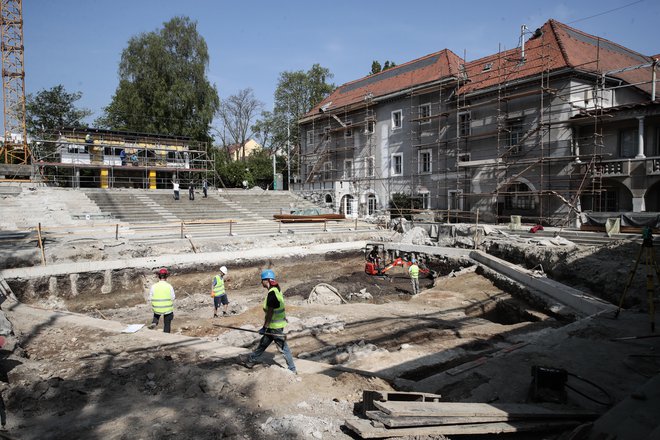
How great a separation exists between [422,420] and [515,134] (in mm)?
24555

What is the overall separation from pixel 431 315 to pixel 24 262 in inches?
575

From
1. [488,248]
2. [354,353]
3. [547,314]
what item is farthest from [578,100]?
[354,353]

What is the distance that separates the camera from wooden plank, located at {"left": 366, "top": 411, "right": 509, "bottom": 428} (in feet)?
14.4

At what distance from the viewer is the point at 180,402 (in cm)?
531

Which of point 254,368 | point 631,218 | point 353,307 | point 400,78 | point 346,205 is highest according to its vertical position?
point 400,78

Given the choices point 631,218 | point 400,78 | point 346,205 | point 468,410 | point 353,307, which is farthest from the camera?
point 346,205

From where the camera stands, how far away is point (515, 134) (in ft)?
83.1

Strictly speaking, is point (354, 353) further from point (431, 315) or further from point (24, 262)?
point (24, 262)

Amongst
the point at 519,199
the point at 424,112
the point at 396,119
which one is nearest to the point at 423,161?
the point at 424,112

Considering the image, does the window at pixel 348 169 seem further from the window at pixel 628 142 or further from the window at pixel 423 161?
the window at pixel 628 142

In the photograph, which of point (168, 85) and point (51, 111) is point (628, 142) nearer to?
point (168, 85)

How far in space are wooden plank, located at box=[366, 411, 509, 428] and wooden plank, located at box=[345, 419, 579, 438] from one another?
0.04 meters

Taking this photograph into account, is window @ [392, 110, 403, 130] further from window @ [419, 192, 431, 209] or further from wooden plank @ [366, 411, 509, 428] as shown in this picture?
wooden plank @ [366, 411, 509, 428]

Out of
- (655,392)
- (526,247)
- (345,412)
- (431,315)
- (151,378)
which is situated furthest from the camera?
(526,247)
